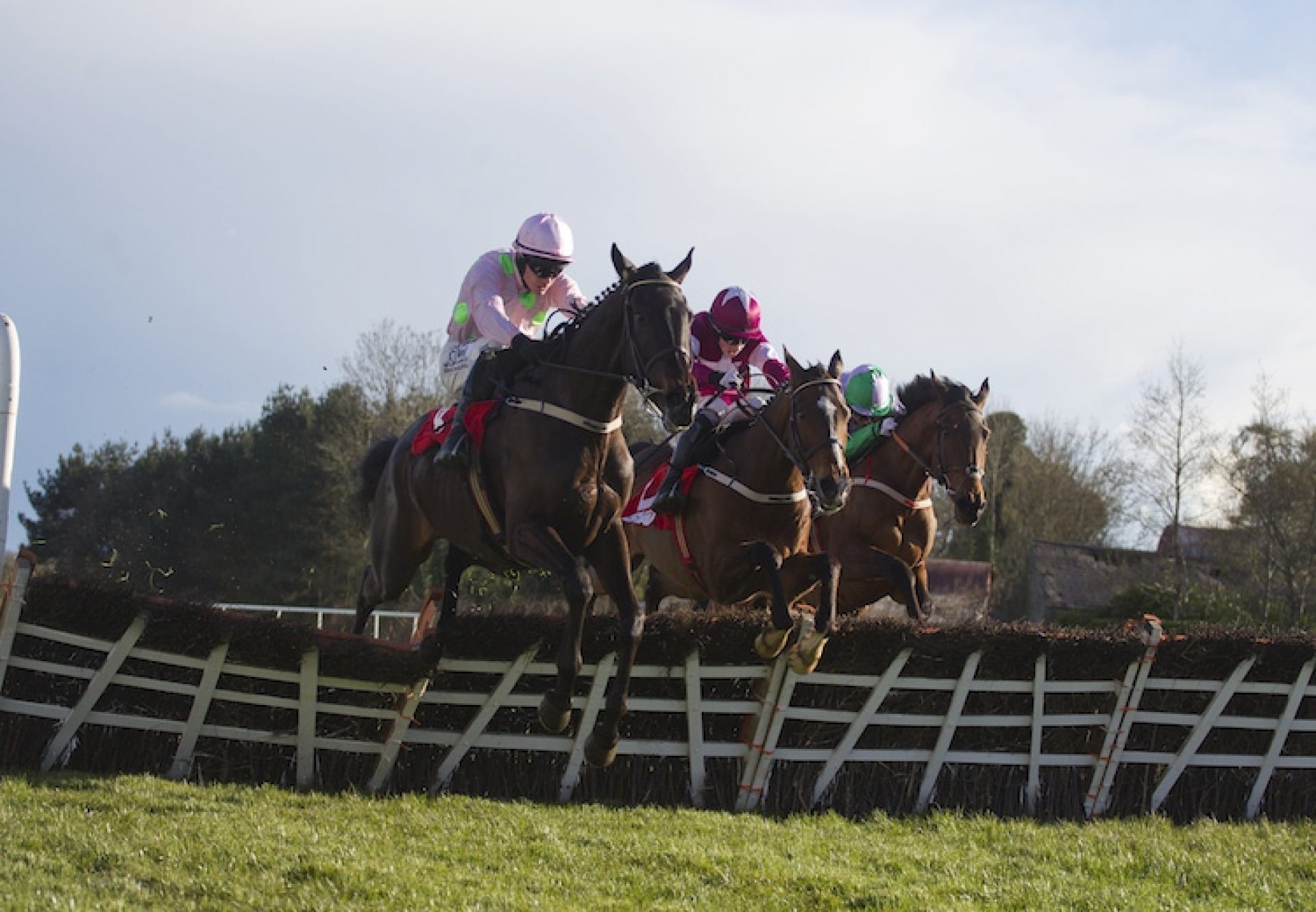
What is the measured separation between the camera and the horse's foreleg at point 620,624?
6926mm

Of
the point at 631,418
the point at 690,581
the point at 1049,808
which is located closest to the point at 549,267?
the point at 690,581

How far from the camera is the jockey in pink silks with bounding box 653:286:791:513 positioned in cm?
907

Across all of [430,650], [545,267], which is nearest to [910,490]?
[545,267]

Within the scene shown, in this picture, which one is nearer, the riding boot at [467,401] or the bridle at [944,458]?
the riding boot at [467,401]

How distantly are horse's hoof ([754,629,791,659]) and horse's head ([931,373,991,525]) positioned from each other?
7.41 feet

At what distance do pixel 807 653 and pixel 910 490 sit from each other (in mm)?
2579

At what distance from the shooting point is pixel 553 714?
275 inches

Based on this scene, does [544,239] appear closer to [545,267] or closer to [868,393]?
[545,267]

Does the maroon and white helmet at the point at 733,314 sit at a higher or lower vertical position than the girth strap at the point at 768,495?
higher

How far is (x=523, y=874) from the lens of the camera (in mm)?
5746

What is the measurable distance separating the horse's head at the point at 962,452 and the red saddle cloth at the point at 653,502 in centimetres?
194

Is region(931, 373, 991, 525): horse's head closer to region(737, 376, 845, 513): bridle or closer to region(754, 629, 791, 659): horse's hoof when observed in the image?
region(737, 376, 845, 513): bridle

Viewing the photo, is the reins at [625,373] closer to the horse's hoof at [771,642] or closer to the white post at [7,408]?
the horse's hoof at [771,642]

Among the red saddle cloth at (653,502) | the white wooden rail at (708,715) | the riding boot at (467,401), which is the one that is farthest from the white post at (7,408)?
the red saddle cloth at (653,502)
